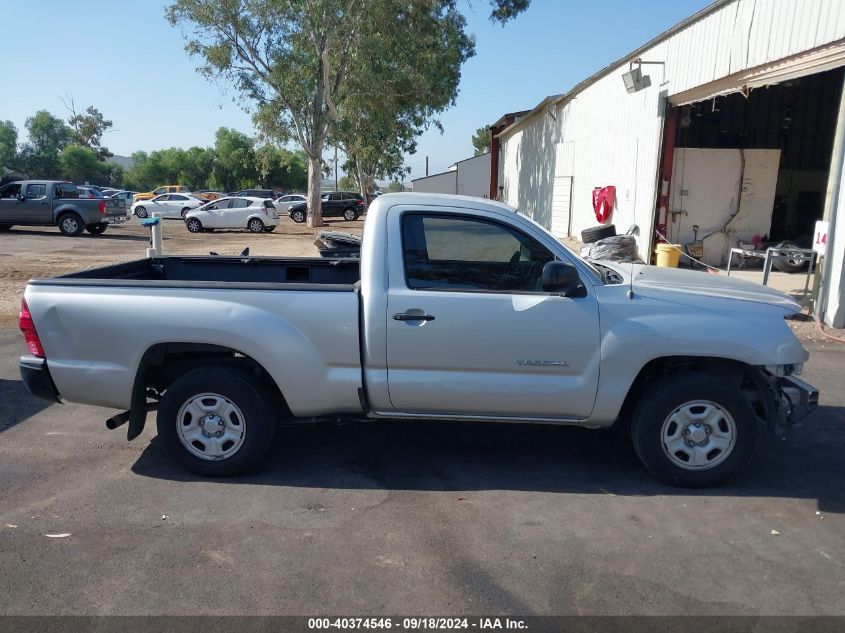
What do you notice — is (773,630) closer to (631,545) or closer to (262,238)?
(631,545)

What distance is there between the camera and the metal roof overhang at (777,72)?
9219 mm

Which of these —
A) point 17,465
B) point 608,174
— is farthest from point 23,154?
point 17,465

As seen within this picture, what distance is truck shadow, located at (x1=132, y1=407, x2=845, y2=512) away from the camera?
15.2 ft

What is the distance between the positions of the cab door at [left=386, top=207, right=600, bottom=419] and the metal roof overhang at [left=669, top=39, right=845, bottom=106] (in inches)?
284

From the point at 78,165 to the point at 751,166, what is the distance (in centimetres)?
7223

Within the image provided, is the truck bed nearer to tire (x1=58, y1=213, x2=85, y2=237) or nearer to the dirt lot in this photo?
the dirt lot

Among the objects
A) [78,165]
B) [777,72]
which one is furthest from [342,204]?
[78,165]

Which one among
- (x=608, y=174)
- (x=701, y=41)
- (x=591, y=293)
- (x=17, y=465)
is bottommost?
(x=17, y=465)

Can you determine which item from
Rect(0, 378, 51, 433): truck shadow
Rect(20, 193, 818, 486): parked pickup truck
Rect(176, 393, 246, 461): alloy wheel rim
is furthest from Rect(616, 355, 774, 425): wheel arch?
Rect(0, 378, 51, 433): truck shadow

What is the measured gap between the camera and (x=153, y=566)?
361cm

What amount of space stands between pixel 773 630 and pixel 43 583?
3492 millimetres

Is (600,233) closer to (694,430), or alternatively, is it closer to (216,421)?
(694,430)

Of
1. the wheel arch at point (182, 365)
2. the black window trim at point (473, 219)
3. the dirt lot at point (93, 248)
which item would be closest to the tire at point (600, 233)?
the dirt lot at point (93, 248)

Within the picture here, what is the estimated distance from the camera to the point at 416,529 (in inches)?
158
